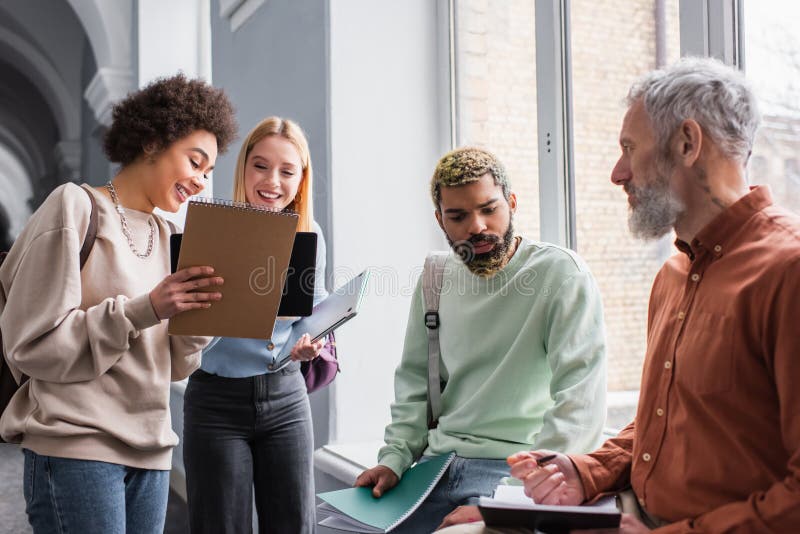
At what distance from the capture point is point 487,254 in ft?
6.73

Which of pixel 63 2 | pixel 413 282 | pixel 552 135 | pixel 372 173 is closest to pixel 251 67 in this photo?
pixel 372 173

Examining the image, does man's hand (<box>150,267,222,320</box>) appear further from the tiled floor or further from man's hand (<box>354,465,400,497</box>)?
the tiled floor

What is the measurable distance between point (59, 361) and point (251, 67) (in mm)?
2962

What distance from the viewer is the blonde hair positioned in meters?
2.43

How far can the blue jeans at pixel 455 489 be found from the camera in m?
1.89

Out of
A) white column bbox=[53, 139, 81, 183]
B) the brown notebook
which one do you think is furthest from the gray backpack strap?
white column bbox=[53, 139, 81, 183]

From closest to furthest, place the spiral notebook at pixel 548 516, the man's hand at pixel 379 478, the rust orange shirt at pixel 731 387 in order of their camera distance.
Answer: the rust orange shirt at pixel 731 387 < the spiral notebook at pixel 548 516 < the man's hand at pixel 379 478

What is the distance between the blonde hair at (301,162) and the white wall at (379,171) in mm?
723

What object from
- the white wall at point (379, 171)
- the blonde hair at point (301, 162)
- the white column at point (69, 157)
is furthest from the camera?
the white column at point (69, 157)

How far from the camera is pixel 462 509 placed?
1730mm

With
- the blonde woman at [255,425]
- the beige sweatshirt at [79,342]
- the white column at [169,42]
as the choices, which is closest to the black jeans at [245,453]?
the blonde woman at [255,425]

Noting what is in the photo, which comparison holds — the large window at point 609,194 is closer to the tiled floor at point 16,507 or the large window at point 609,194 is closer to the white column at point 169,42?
the tiled floor at point 16,507

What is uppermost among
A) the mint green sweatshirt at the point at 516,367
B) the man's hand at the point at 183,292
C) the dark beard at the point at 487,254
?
the dark beard at the point at 487,254

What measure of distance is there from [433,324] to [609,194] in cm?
103
